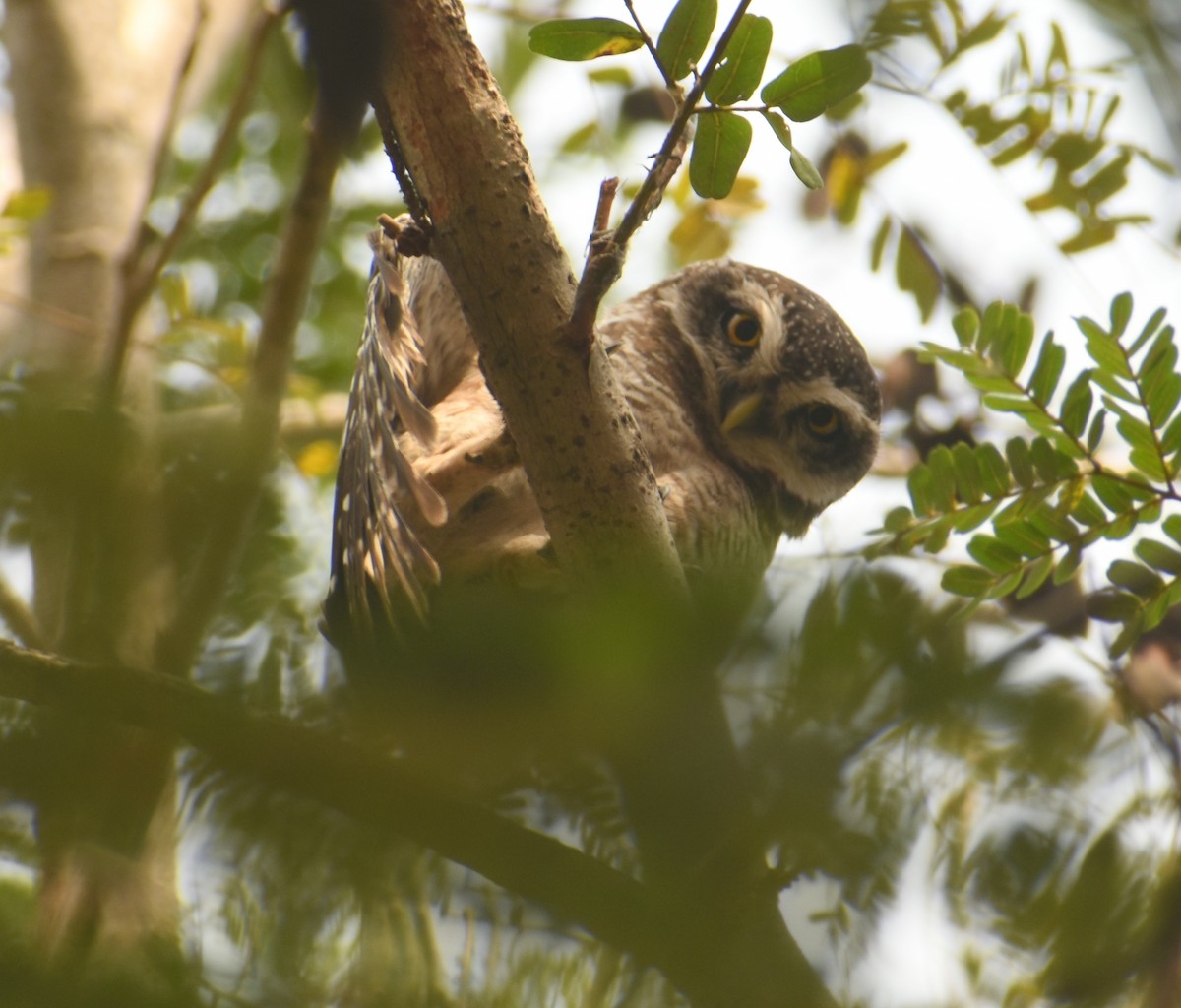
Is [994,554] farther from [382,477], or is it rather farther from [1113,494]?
[382,477]

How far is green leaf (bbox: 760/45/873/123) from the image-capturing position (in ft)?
4.91

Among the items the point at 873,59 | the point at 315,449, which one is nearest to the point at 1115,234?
the point at 873,59

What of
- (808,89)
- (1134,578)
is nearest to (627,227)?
(808,89)

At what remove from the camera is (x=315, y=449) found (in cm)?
360

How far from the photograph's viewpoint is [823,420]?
3.46 m

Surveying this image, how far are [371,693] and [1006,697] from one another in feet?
1.27

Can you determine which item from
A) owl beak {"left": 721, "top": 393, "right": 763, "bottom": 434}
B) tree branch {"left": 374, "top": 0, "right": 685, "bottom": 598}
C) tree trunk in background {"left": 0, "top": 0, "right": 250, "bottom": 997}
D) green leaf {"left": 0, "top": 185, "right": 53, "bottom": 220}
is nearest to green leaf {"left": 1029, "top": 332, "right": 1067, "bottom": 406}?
tree branch {"left": 374, "top": 0, "right": 685, "bottom": 598}

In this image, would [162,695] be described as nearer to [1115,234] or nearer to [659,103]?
[1115,234]

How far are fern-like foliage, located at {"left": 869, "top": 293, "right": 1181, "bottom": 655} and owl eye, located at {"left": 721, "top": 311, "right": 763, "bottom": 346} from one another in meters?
1.36

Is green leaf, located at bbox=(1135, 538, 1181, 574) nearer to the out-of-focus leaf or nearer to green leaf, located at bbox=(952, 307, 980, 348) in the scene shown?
green leaf, located at bbox=(952, 307, 980, 348)

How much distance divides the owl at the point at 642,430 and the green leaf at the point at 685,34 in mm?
439

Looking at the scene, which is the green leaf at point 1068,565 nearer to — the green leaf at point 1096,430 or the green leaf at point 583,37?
the green leaf at point 1096,430

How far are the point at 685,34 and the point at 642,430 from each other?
1.49 metres

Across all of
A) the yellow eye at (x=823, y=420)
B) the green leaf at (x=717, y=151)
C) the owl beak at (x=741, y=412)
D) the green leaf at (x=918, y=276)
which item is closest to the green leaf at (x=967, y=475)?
the green leaf at (x=717, y=151)
